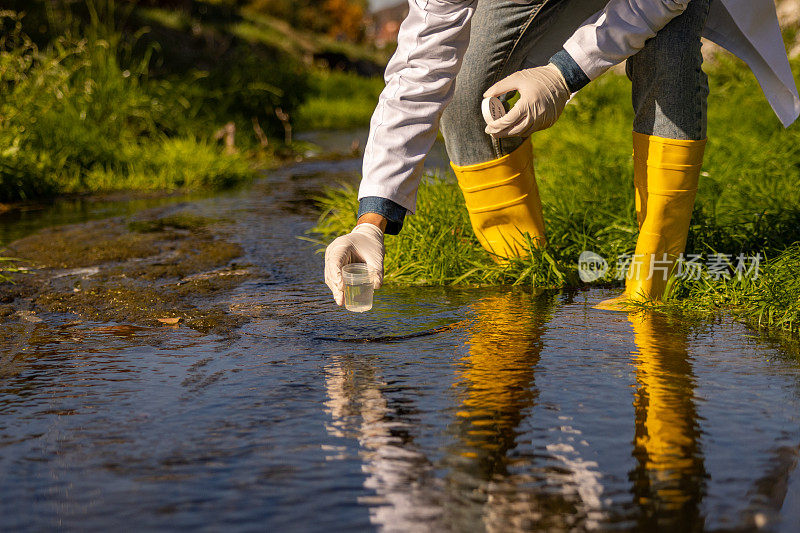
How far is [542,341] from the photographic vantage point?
8.52 feet

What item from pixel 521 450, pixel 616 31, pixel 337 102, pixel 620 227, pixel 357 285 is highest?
pixel 337 102

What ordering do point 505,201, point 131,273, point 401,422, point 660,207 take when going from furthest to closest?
1. point 131,273
2. point 505,201
3. point 660,207
4. point 401,422

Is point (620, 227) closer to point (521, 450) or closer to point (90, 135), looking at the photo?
point (521, 450)

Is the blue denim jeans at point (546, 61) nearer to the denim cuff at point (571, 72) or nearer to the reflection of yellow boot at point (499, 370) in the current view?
the denim cuff at point (571, 72)

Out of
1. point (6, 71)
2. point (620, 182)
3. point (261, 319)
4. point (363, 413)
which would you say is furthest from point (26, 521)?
point (6, 71)

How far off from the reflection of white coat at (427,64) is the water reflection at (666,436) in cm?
81

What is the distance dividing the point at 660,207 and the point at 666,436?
4.00 ft

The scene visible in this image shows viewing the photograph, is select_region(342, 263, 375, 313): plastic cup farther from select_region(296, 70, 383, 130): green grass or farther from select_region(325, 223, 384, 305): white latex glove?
select_region(296, 70, 383, 130): green grass

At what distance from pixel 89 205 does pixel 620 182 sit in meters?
3.06

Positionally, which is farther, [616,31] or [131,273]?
[131,273]

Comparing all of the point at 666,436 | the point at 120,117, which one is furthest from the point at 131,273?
the point at 120,117

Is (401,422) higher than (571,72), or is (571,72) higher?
(571,72)

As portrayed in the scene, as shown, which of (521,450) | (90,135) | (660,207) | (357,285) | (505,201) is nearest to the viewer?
(521,450)

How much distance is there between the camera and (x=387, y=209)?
106 inches
